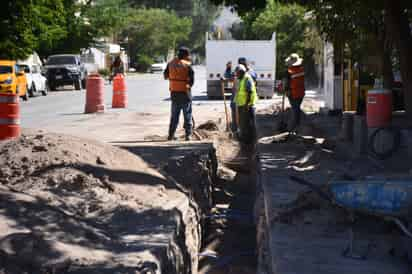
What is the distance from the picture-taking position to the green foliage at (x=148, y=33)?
3391 inches

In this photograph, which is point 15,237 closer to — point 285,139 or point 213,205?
point 213,205

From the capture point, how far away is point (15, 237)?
5.67 metres

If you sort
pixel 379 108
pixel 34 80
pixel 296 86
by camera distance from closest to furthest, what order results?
pixel 379 108, pixel 296 86, pixel 34 80

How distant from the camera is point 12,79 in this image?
100 ft

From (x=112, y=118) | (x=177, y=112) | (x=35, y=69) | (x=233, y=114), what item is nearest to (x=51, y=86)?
(x=35, y=69)

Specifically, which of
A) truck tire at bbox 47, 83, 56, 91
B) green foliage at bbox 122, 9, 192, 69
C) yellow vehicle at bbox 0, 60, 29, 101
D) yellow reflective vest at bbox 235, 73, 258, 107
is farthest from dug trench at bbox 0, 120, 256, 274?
green foliage at bbox 122, 9, 192, 69

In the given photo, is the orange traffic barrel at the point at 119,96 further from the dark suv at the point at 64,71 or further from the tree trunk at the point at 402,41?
the dark suv at the point at 64,71

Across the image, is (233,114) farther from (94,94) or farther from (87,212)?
(87,212)

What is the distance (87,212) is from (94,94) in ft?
49.3

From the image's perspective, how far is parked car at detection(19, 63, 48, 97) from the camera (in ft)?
116

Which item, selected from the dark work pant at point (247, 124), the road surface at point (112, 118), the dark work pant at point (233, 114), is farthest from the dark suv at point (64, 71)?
the dark work pant at point (247, 124)

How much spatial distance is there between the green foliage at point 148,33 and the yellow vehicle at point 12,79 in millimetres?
52809

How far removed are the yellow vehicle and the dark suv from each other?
9482 mm

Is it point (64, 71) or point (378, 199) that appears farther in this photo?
point (64, 71)
